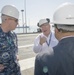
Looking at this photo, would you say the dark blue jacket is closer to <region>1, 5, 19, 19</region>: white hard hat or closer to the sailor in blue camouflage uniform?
the sailor in blue camouflage uniform

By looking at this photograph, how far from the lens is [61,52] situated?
183cm

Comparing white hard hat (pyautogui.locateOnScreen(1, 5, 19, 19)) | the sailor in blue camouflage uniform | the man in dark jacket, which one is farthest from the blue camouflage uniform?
the man in dark jacket

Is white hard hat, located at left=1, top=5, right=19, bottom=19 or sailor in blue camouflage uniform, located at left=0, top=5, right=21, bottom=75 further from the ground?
white hard hat, located at left=1, top=5, right=19, bottom=19

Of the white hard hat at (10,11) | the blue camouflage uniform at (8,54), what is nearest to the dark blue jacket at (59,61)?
the blue camouflage uniform at (8,54)

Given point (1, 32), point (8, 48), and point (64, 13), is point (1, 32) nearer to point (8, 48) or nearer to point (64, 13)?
point (8, 48)

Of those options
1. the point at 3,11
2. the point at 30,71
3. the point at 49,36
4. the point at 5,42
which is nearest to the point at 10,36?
the point at 5,42

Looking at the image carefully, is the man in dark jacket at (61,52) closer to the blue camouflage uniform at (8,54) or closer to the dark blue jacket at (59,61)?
the dark blue jacket at (59,61)

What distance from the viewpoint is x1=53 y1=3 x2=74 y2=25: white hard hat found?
1.94 meters

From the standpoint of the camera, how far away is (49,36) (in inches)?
171

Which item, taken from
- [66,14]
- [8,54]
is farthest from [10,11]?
[66,14]

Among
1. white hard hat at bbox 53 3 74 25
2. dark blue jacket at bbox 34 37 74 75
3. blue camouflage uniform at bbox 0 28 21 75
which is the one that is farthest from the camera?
blue camouflage uniform at bbox 0 28 21 75

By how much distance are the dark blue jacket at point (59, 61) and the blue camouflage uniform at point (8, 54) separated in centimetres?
173

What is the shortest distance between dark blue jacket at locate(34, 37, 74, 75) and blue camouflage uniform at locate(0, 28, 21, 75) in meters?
1.73

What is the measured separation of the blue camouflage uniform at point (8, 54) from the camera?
3.52m
